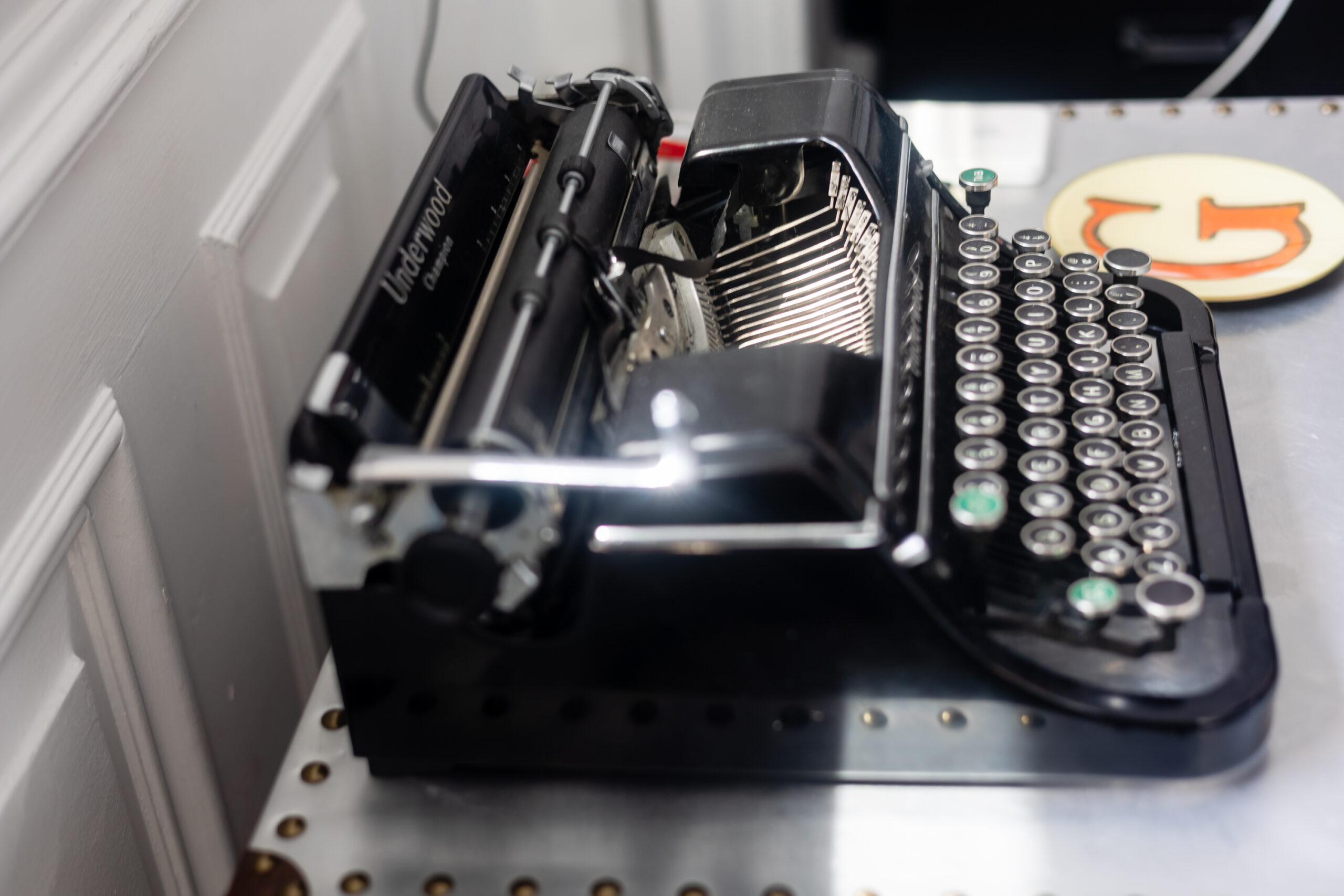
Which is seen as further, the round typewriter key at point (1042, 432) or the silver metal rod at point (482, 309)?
the round typewriter key at point (1042, 432)

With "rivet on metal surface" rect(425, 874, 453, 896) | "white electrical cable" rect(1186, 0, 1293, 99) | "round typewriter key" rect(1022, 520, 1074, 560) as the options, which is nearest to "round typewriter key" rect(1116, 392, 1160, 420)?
"round typewriter key" rect(1022, 520, 1074, 560)

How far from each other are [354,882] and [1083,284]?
0.82m

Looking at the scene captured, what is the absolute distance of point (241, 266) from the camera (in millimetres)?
1251

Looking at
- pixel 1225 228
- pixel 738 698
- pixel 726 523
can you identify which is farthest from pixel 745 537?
pixel 1225 228

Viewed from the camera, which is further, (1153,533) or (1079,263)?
(1079,263)

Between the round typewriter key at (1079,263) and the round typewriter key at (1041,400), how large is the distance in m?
0.22

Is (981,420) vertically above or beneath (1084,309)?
beneath

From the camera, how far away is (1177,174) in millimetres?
1526

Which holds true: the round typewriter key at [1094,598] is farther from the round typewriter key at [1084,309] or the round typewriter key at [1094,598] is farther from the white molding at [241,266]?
the white molding at [241,266]

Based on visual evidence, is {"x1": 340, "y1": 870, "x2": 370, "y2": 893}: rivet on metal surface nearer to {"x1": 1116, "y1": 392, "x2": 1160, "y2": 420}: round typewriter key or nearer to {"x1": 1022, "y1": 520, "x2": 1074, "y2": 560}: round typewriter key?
{"x1": 1022, "y1": 520, "x2": 1074, "y2": 560}: round typewriter key

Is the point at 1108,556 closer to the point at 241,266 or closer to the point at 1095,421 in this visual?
the point at 1095,421

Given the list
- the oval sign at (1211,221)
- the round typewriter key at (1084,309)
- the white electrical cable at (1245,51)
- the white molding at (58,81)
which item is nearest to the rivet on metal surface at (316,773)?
the white molding at (58,81)

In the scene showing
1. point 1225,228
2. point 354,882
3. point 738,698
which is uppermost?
point 1225,228

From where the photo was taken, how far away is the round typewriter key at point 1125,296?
1.23m
